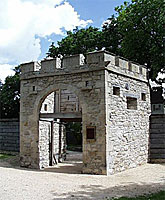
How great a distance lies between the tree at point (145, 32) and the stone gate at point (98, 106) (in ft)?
8.95

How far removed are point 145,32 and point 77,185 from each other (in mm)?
9272

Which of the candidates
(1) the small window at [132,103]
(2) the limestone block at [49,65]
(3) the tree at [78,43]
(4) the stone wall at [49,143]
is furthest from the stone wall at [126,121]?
(3) the tree at [78,43]

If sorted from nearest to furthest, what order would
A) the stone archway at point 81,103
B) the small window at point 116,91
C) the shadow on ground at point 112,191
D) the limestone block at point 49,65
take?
the shadow on ground at point 112,191 < the stone archway at point 81,103 < the small window at point 116,91 < the limestone block at point 49,65

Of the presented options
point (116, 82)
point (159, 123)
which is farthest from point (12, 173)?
point (159, 123)

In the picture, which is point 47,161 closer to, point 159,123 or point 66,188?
point 66,188

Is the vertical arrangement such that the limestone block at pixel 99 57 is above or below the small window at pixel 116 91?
above

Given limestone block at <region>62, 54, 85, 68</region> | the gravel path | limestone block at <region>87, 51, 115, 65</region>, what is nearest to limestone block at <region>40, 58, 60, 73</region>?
limestone block at <region>62, 54, 85, 68</region>

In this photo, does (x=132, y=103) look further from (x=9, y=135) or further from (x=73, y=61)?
(x=9, y=135)

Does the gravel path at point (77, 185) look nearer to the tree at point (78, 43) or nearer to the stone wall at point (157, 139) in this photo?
the stone wall at point (157, 139)

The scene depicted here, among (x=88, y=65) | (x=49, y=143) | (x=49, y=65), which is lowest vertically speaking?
(x=49, y=143)

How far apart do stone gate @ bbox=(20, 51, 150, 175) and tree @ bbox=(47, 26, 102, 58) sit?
806 centimetres

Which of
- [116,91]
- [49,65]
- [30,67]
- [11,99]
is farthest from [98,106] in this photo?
[11,99]

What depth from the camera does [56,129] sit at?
11688 mm

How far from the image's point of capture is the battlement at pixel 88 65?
8867 mm
